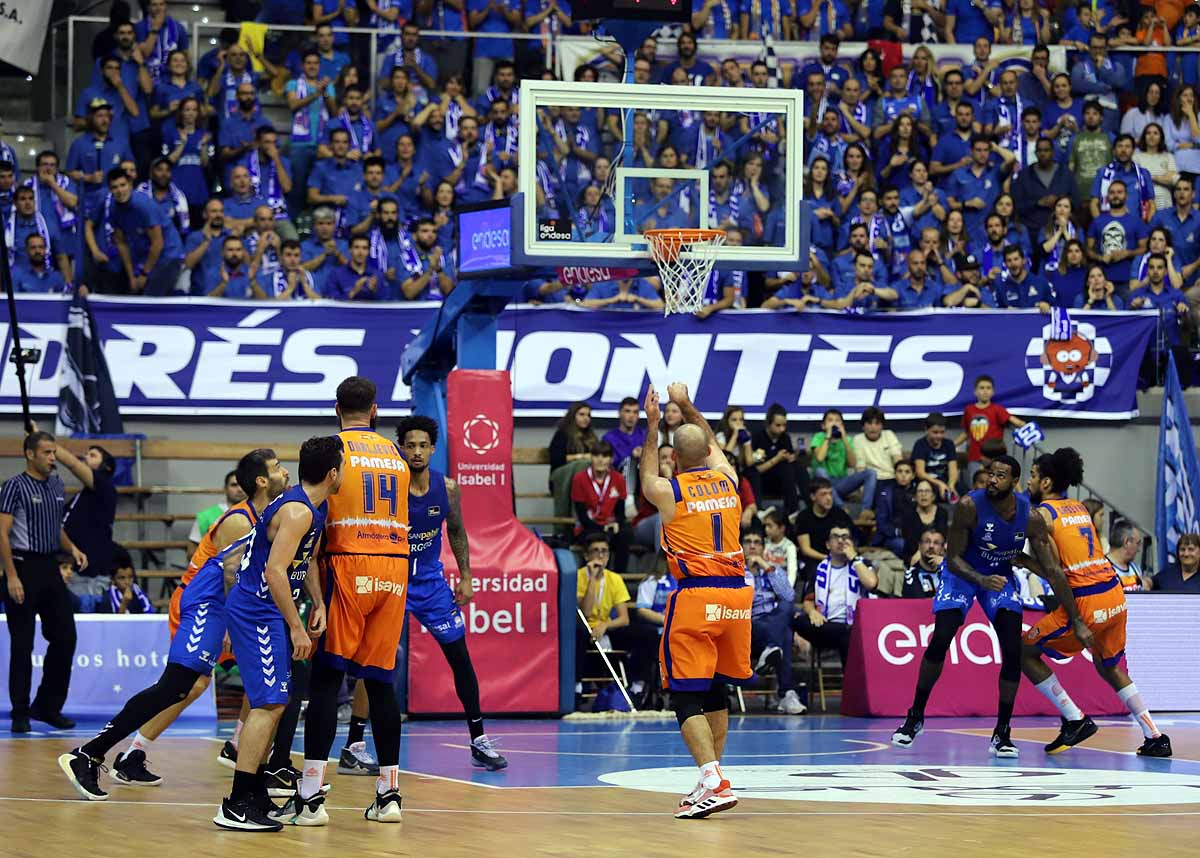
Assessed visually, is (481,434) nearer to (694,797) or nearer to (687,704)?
(687,704)

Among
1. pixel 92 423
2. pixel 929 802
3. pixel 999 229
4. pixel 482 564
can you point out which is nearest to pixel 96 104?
pixel 92 423

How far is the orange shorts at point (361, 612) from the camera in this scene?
32.7ft

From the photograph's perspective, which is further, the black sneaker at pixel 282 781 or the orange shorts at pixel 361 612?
the black sneaker at pixel 282 781

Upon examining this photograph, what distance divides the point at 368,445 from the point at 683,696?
87.8 inches

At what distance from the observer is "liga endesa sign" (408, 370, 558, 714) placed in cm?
1659

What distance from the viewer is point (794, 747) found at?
47.2ft

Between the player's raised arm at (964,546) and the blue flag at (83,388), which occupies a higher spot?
the blue flag at (83,388)

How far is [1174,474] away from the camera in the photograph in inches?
818

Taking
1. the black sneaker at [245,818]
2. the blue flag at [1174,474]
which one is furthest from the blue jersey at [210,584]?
the blue flag at [1174,474]

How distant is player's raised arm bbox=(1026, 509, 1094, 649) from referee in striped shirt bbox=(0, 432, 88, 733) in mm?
7579

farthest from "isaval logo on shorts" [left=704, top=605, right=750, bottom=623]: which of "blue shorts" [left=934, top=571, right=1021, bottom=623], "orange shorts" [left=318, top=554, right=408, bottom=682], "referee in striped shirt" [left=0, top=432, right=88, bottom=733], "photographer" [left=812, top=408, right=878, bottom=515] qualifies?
"photographer" [left=812, top=408, right=878, bottom=515]

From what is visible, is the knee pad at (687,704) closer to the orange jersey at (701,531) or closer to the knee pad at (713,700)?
the knee pad at (713,700)

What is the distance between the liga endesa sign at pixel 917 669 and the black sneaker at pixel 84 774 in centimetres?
849

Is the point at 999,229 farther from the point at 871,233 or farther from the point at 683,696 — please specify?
the point at 683,696
